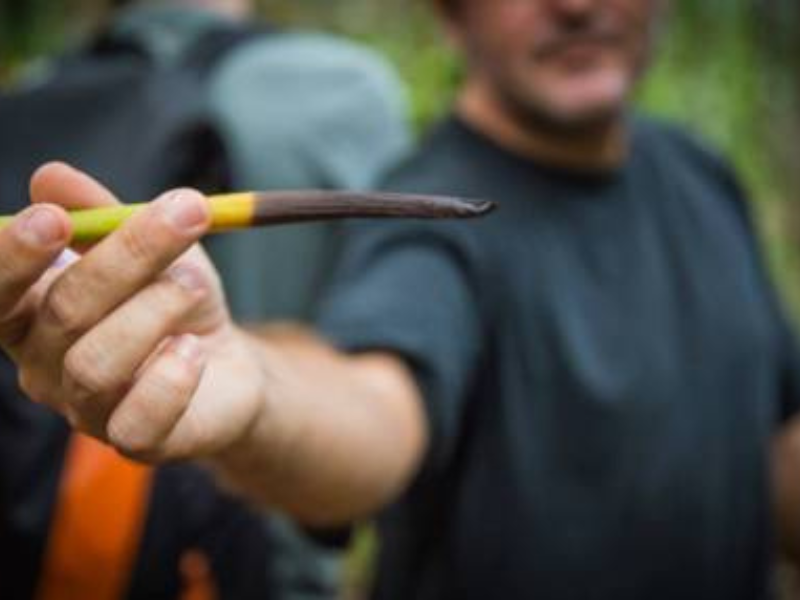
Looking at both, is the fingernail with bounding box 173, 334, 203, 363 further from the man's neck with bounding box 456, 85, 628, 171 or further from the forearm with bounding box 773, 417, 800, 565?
the forearm with bounding box 773, 417, 800, 565

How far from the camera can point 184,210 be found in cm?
66

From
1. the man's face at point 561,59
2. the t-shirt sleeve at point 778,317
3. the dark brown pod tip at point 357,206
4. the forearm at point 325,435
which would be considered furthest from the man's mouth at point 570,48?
the dark brown pod tip at point 357,206

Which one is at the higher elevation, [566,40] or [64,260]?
[64,260]

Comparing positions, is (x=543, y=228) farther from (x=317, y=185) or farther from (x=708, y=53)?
(x=708, y=53)

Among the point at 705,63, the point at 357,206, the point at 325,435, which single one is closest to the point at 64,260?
the point at 357,206

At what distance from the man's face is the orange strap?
0.57 metres

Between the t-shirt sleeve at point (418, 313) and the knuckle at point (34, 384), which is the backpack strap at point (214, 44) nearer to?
the t-shirt sleeve at point (418, 313)

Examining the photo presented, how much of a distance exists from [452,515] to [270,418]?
1.76 feet

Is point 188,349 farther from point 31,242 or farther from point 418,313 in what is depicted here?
point 418,313

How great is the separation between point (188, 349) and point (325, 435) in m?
0.30

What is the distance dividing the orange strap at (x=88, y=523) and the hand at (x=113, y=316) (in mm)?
557

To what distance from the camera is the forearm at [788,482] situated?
163 cm

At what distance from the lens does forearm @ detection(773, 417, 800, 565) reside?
1.63 meters

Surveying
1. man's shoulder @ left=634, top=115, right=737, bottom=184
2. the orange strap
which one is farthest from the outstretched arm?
man's shoulder @ left=634, top=115, right=737, bottom=184
